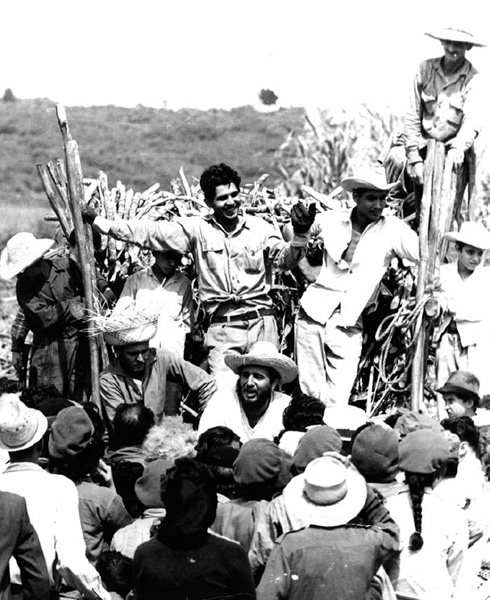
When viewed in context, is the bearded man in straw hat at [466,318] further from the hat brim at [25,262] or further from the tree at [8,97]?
the tree at [8,97]

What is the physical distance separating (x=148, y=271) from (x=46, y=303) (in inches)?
36.4

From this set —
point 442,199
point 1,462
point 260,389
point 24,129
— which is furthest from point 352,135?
point 1,462

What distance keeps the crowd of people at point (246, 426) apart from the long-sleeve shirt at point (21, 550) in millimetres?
10

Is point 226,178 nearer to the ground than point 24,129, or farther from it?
farther from it

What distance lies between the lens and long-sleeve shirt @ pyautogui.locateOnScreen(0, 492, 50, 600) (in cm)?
602

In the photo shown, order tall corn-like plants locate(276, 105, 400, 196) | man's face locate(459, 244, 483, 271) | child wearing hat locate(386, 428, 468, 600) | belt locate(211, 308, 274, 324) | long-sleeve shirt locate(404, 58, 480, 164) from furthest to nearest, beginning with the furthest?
A: tall corn-like plants locate(276, 105, 400, 196), long-sleeve shirt locate(404, 58, 480, 164), man's face locate(459, 244, 483, 271), belt locate(211, 308, 274, 324), child wearing hat locate(386, 428, 468, 600)

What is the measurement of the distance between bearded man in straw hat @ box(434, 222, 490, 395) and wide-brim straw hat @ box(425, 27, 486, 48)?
1488 millimetres

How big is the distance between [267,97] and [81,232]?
134 feet

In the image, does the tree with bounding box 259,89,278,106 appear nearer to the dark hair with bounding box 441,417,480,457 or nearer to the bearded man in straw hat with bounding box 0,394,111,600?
the dark hair with bounding box 441,417,480,457

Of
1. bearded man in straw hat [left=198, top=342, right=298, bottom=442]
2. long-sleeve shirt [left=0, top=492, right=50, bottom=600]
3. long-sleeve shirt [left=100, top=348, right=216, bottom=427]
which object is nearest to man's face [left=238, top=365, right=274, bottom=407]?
bearded man in straw hat [left=198, top=342, right=298, bottom=442]

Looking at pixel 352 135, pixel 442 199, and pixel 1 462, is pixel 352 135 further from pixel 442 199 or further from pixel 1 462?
pixel 1 462

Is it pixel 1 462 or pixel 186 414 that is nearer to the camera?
pixel 1 462

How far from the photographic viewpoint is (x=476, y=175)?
39.1 ft

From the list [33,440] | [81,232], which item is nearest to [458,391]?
[81,232]
